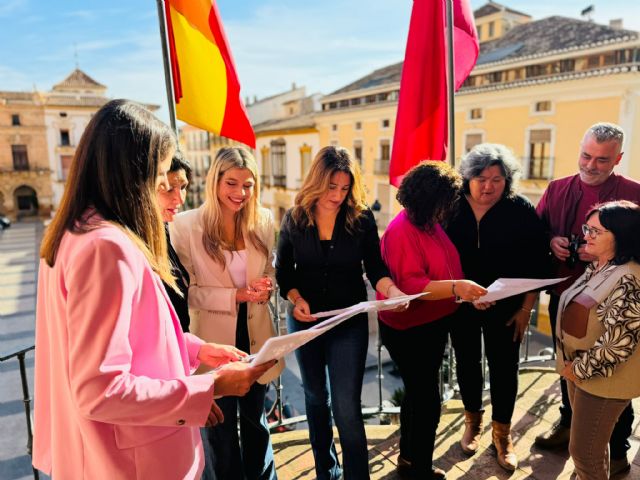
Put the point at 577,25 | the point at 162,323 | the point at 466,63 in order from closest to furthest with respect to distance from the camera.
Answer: the point at 162,323
the point at 466,63
the point at 577,25

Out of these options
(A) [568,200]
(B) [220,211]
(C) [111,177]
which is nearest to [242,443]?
(B) [220,211]

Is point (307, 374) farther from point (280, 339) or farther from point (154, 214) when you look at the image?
point (154, 214)

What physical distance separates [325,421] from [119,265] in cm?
161

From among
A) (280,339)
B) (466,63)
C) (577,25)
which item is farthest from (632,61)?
(280,339)

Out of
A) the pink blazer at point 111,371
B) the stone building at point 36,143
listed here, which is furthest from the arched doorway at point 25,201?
the pink blazer at point 111,371

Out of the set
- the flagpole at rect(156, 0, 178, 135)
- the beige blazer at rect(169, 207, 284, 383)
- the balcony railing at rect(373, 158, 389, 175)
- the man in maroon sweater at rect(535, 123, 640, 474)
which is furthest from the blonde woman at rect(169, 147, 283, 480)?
the balcony railing at rect(373, 158, 389, 175)

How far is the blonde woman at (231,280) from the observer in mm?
2131

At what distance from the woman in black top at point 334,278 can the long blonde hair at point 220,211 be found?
185 millimetres

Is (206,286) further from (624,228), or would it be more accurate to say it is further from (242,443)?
(624,228)

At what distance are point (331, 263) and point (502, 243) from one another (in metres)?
0.91

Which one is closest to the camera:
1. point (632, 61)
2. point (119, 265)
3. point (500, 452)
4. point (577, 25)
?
point (119, 265)

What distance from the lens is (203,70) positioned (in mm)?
2701

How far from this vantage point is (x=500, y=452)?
2.54 m

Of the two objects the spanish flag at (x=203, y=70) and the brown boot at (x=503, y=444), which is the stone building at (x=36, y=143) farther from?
the brown boot at (x=503, y=444)
